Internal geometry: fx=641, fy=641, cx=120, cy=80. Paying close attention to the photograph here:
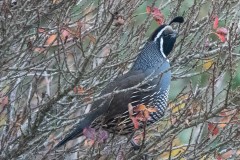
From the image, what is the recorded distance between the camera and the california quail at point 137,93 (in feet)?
17.0

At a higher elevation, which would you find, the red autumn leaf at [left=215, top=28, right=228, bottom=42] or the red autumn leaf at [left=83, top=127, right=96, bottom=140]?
the red autumn leaf at [left=215, top=28, right=228, bottom=42]

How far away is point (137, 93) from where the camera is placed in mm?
5602

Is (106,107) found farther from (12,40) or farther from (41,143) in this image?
(12,40)

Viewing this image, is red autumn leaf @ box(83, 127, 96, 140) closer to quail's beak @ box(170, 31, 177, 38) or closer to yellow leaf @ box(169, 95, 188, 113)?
yellow leaf @ box(169, 95, 188, 113)

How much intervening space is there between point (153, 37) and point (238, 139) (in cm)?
190

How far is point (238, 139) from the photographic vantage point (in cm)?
448

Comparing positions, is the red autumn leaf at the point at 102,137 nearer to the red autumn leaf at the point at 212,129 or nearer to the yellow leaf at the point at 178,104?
the yellow leaf at the point at 178,104

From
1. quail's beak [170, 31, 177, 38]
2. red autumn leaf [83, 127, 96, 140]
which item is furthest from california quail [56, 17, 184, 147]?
red autumn leaf [83, 127, 96, 140]

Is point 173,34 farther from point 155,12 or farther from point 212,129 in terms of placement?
point 212,129

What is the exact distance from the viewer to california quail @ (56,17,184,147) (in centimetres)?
520

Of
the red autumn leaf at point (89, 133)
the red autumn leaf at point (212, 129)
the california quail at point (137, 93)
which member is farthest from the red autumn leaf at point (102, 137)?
the red autumn leaf at point (212, 129)

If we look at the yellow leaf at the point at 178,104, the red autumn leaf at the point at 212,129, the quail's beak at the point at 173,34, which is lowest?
the red autumn leaf at the point at 212,129

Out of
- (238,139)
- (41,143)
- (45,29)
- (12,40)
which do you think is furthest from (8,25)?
(238,139)

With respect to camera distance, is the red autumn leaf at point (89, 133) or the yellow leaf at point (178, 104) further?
the yellow leaf at point (178, 104)
